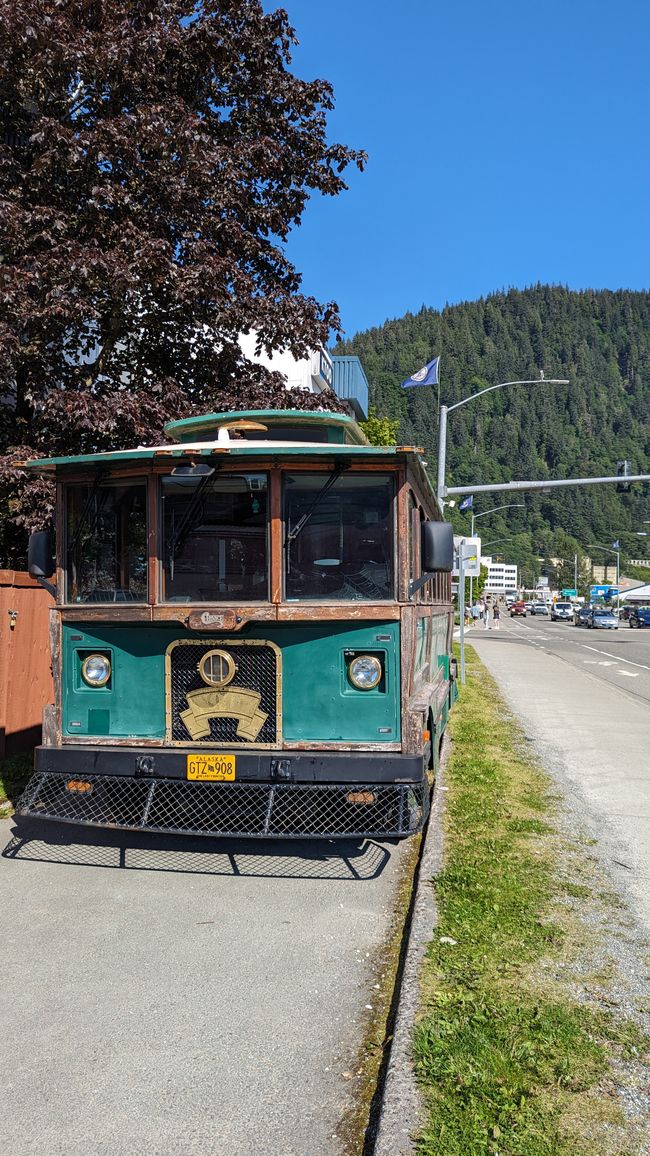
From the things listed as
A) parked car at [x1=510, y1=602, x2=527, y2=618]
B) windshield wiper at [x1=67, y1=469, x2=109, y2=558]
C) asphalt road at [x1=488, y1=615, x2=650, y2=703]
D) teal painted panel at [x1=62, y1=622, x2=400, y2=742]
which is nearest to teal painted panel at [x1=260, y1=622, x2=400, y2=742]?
teal painted panel at [x1=62, y1=622, x2=400, y2=742]

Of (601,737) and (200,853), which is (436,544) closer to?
(200,853)

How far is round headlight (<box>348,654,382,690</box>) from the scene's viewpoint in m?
5.42

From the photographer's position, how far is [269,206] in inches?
408

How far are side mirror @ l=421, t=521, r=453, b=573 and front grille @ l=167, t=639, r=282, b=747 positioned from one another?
1.20 metres

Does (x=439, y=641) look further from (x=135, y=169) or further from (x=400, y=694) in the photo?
(x=135, y=169)

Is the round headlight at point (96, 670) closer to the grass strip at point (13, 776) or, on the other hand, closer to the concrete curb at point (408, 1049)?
the grass strip at point (13, 776)

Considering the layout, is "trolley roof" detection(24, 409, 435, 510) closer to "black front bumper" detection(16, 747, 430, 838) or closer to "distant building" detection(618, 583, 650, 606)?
"black front bumper" detection(16, 747, 430, 838)

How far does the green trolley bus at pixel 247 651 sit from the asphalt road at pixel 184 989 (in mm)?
453

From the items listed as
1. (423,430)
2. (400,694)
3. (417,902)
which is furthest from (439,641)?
(423,430)

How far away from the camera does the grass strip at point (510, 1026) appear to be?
9.41ft

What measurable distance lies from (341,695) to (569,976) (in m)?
2.04

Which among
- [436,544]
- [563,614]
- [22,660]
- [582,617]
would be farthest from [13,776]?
[563,614]

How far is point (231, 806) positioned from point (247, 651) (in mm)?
958

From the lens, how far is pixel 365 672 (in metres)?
5.44
